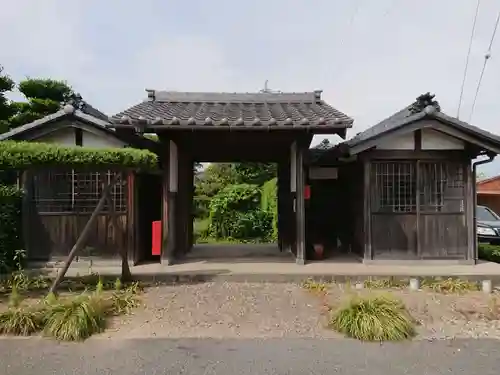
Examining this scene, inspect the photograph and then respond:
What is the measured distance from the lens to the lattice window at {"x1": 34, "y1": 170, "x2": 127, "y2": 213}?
877 cm

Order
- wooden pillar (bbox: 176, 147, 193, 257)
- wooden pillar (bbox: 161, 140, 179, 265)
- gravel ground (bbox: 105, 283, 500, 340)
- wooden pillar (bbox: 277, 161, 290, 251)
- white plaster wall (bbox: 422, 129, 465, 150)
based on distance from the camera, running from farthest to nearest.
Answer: wooden pillar (bbox: 277, 161, 290, 251), wooden pillar (bbox: 176, 147, 193, 257), white plaster wall (bbox: 422, 129, 465, 150), wooden pillar (bbox: 161, 140, 179, 265), gravel ground (bbox: 105, 283, 500, 340)

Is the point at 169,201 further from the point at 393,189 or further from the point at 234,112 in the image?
the point at 393,189

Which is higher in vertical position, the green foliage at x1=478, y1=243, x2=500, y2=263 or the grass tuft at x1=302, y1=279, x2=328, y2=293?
the green foliage at x1=478, y1=243, x2=500, y2=263

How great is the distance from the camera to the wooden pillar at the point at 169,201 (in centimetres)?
876

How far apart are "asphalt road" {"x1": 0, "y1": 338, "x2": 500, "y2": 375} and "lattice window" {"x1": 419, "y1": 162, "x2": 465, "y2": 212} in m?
4.70

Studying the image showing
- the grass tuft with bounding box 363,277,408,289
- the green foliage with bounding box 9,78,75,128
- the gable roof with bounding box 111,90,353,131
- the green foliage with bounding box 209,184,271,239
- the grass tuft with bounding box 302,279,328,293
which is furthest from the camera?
the green foliage with bounding box 209,184,271,239

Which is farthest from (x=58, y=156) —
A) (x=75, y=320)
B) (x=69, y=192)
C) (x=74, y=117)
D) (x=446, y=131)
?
(x=446, y=131)

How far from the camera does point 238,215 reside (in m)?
16.7

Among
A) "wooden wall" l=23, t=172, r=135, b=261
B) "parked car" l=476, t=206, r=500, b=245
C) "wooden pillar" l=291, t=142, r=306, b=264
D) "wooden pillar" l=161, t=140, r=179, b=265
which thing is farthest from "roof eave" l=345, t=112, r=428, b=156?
"parked car" l=476, t=206, r=500, b=245

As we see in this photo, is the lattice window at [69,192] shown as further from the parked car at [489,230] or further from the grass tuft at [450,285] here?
the parked car at [489,230]

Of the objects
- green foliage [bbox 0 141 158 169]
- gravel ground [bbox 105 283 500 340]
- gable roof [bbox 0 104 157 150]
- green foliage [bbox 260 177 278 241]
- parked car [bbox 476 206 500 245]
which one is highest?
gable roof [bbox 0 104 157 150]

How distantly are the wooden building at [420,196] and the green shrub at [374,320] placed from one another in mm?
3844

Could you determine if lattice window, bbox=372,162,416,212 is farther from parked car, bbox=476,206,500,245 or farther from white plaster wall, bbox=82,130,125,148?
white plaster wall, bbox=82,130,125,148

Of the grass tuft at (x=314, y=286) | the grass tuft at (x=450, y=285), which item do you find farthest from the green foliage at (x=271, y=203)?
the grass tuft at (x=450, y=285)
